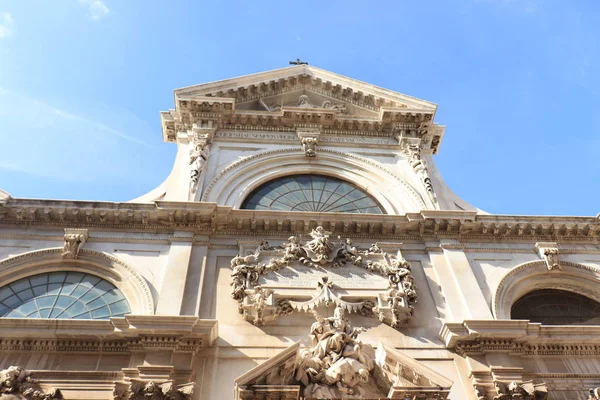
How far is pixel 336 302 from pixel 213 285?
327 centimetres

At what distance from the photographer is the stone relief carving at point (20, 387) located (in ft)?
31.3

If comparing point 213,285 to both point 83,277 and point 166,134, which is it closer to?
point 83,277

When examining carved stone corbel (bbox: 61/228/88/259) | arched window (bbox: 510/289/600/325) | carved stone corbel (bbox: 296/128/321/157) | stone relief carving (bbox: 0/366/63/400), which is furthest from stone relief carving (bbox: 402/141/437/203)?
stone relief carving (bbox: 0/366/63/400)

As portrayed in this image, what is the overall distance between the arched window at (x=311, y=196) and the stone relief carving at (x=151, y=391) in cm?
714

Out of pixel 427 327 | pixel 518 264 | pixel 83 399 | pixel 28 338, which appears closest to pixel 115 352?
pixel 83 399

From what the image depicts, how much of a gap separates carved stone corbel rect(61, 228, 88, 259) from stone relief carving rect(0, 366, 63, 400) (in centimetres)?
360

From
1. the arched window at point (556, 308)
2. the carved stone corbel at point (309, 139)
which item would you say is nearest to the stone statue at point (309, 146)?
the carved stone corbel at point (309, 139)

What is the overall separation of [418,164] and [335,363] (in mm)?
9558

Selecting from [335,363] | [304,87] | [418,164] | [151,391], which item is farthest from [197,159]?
[335,363]

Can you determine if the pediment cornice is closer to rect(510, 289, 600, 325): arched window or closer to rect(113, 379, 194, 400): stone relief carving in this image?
rect(510, 289, 600, 325): arched window

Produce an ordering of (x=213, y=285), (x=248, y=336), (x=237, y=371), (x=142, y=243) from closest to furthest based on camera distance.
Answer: (x=237, y=371) < (x=248, y=336) < (x=213, y=285) < (x=142, y=243)

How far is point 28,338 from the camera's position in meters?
10.9

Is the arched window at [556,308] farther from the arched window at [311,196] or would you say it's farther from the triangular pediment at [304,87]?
the triangular pediment at [304,87]

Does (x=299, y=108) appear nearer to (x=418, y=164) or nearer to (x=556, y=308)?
(x=418, y=164)
